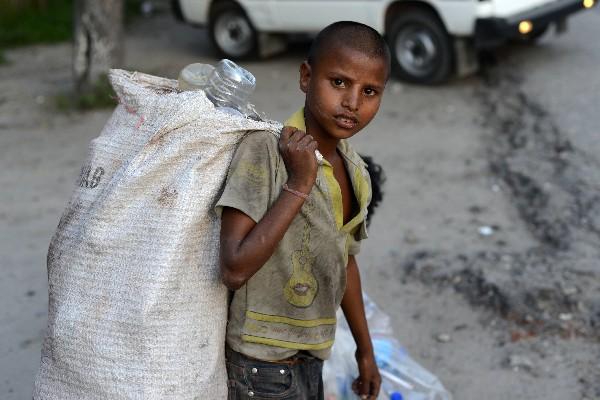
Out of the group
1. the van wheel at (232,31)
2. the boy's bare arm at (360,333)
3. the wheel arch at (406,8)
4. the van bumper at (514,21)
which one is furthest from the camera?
the van wheel at (232,31)

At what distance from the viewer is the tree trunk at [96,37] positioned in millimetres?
7160

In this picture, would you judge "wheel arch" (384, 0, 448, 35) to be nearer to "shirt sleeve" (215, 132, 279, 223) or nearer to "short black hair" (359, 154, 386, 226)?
"short black hair" (359, 154, 386, 226)

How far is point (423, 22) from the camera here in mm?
7648

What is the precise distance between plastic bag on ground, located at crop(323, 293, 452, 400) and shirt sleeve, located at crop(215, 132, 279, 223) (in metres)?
1.26

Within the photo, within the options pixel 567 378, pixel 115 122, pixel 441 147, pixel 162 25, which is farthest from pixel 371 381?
pixel 162 25

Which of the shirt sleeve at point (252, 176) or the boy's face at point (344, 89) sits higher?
the boy's face at point (344, 89)

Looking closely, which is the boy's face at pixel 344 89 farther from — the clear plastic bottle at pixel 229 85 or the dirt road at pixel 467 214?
the dirt road at pixel 467 214

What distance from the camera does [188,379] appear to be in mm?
2012

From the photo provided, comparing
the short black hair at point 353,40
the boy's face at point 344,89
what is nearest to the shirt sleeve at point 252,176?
the boy's face at point 344,89

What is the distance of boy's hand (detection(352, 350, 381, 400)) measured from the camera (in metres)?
2.56

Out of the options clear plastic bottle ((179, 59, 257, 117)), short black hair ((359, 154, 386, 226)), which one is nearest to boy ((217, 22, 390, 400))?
clear plastic bottle ((179, 59, 257, 117))

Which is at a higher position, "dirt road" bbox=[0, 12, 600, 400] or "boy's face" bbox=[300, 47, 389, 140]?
"boy's face" bbox=[300, 47, 389, 140]

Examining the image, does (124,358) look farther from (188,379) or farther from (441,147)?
(441,147)

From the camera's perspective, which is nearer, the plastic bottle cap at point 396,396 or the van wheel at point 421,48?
the plastic bottle cap at point 396,396
